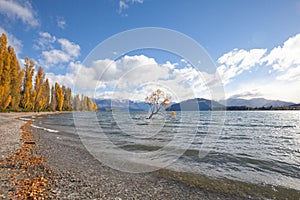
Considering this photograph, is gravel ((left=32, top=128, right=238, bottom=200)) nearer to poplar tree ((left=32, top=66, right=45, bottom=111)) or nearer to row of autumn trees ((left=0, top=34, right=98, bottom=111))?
row of autumn trees ((left=0, top=34, right=98, bottom=111))

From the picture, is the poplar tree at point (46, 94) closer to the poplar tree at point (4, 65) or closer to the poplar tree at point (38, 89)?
the poplar tree at point (38, 89)

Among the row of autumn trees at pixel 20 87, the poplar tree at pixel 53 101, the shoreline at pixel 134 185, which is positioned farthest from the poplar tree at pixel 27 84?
the shoreline at pixel 134 185

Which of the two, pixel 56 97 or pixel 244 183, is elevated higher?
pixel 56 97

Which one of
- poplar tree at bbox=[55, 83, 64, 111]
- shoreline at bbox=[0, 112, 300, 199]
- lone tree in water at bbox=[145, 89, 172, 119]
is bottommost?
shoreline at bbox=[0, 112, 300, 199]

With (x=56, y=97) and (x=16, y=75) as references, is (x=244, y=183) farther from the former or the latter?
(x=56, y=97)

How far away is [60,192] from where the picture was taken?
565 cm

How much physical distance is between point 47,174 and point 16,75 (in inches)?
2340

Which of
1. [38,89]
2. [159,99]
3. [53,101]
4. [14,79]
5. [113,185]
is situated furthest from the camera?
[53,101]

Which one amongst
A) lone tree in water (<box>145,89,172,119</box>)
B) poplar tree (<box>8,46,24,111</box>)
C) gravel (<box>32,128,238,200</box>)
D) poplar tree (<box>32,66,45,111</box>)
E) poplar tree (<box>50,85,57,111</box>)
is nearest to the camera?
gravel (<box>32,128,238,200</box>)

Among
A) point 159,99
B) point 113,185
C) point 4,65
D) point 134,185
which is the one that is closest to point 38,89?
point 4,65

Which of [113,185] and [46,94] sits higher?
[46,94]

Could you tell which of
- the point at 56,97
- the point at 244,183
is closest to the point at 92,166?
the point at 244,183

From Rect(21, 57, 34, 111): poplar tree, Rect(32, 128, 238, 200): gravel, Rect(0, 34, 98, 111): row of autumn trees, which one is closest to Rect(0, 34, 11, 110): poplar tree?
Rect(0, 34, 98, 111): row of autumn trees

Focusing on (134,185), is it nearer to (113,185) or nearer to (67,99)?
(113,185)
